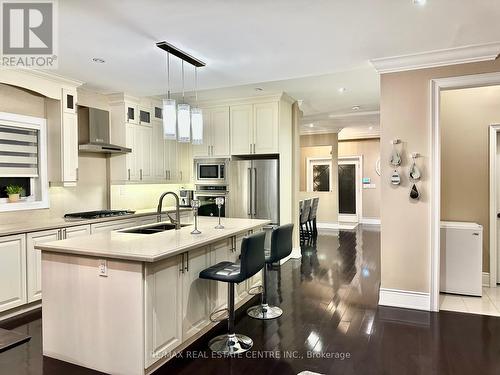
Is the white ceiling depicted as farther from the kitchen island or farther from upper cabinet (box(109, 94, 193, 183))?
the kitchen island

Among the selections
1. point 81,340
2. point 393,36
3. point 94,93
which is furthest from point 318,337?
point 94,93

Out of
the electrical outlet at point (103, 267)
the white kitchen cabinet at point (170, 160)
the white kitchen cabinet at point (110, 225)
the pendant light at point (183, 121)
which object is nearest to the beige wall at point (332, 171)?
the white kitchen cabinet at point (170, 160)

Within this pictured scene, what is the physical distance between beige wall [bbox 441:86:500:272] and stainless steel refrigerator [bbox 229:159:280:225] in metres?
2.44

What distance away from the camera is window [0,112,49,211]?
3.93m

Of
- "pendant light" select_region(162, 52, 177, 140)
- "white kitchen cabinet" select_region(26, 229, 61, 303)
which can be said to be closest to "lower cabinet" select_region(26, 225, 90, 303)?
"white kitchen cabinet" select_region(26, 229, 61, 303)

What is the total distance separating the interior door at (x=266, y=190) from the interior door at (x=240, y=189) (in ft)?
0.36

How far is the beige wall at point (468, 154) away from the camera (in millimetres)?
4355

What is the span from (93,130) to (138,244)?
296 centimetres

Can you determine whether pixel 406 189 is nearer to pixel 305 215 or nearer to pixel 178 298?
pixel 178 298

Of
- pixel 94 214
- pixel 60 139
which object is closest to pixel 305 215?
pixel 94 214

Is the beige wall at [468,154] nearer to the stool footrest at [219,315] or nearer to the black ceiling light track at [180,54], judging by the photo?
the stool footrest at [219,315]

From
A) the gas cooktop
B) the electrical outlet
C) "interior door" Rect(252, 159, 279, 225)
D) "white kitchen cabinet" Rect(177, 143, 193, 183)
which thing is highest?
"white kitchen cabinet" Rect(177, 143, 193, 183)

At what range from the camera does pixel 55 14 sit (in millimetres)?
2664

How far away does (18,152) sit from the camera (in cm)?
408
